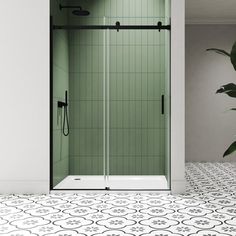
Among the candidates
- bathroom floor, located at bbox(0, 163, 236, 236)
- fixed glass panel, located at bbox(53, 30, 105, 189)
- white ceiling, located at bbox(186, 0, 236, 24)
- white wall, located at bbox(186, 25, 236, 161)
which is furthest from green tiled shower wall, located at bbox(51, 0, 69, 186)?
white wall, located at bbox(186, 25, 236, 161)

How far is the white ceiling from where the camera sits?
574cm

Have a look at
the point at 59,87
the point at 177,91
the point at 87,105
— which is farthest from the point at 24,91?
the point at 177,91

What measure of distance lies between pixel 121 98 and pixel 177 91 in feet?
2.31

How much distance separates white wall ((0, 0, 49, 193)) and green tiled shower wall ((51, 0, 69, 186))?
182mm

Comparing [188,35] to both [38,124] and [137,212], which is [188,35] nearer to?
[38,124]

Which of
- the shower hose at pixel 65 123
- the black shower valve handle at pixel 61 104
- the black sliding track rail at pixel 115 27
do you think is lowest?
the shower hose at pixel 65 123

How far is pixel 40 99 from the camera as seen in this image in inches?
155

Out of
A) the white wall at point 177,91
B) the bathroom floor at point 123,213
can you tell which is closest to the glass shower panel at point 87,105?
the bathroom floor at point 123,213

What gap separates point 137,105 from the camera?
14.5 ft

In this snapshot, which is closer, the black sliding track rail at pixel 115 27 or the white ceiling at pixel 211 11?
the black sliding track rail at pixel 115 27

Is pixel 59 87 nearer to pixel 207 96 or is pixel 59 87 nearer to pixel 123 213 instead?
pixel 123 213

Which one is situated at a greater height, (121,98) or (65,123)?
(121,98)

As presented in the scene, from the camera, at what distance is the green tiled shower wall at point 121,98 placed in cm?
429

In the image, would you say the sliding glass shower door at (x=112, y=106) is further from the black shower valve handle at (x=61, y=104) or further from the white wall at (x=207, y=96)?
the white wall at (x=207, y=96)
